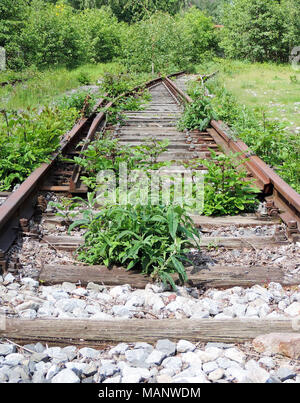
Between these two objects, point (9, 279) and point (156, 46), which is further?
point (156, 46)

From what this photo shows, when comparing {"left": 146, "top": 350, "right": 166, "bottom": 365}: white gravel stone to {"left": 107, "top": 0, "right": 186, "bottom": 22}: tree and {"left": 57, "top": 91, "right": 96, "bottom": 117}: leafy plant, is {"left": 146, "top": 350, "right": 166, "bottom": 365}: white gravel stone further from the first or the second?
{"left": 107, "top": 0, "right": 186, "bottom": 22}: tree

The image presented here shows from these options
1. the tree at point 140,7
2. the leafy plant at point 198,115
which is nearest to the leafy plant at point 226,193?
the leafy plant at point 198,115

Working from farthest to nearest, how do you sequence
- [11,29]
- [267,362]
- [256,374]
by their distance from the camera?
[11,29] < [267,362] < [256,374]

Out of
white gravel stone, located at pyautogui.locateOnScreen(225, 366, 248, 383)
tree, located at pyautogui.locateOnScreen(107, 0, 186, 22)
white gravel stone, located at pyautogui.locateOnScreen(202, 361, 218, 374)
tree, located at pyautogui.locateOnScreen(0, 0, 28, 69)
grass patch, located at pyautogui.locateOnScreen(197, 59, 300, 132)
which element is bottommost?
grass patch, located at pyautogui.locateOnScreen(197, 59, 300, 132)

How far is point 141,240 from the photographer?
9.36 ft

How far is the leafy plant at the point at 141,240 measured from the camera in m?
2.80

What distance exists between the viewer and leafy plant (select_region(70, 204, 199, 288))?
280 centimetres

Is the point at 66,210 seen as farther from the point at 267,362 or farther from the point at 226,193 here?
the point at 267,362

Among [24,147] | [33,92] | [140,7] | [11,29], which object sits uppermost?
[140,7]

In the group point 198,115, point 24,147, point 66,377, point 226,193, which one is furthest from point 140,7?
point 66,377

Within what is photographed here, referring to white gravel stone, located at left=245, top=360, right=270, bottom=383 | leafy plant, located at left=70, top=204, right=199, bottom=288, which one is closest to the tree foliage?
leafy plant, located at left=70, top=204, right=199, bottom=288

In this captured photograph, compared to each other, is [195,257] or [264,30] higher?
[264,30]

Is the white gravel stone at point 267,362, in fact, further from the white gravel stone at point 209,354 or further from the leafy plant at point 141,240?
the leafy plant at point 141,240

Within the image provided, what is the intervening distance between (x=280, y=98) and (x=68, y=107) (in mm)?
5897
